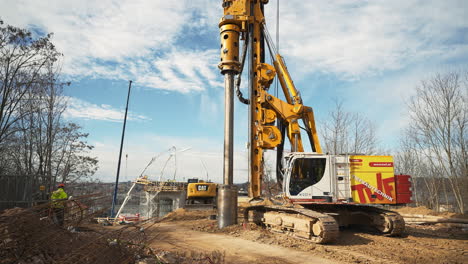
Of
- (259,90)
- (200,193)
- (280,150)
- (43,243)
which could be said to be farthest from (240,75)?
(200,193)

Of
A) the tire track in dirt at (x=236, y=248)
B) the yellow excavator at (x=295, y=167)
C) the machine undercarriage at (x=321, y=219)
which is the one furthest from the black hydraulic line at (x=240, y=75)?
the tire track in dirt at (x=236, y=248)

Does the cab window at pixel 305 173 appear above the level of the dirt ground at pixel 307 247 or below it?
above

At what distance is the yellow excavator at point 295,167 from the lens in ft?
33.7

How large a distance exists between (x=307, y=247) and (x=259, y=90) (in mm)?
6555

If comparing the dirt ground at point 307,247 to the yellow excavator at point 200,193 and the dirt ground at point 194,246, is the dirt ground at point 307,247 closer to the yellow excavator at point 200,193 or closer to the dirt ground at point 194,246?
the dirt ground at point 194,246

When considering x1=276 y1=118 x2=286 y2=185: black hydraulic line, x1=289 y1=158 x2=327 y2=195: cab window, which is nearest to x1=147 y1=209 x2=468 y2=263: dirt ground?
x1=289 y1=158 x2=327 y2=195: cab window

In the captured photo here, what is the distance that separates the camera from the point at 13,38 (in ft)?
50.6

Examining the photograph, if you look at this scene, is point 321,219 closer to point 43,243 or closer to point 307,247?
point 307,247

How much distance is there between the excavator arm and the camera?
1237 centimetres

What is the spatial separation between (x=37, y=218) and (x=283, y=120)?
32.9 feet

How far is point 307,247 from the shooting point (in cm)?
871

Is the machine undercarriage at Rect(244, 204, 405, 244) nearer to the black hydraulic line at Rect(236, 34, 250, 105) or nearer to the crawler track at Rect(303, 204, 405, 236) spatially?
the crawler track at Rect(303, 204, 405, 236)

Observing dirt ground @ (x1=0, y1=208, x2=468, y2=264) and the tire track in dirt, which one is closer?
dirt ground @ (x1=0, y1=208, x2=468, y2=264)

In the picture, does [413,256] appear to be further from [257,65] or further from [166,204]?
[166,204]
